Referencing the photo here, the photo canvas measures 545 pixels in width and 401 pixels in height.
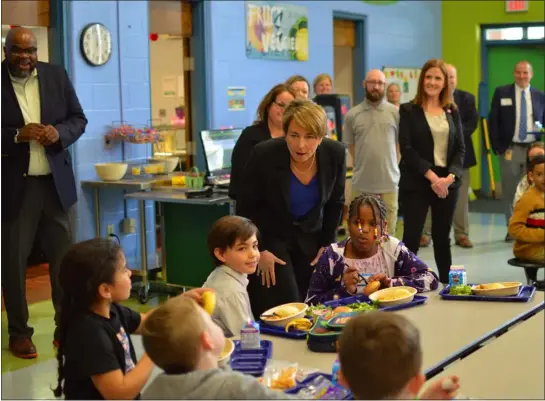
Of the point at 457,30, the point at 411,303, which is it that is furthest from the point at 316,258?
the point at 457,30

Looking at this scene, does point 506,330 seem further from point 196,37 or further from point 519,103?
point 519,103

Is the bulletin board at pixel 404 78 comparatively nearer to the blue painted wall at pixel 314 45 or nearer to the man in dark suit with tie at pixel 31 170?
the blue painted wall at pixel 314 45

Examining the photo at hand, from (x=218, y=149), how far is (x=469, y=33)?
6.55 metres

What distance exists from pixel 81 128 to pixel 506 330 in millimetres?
2819

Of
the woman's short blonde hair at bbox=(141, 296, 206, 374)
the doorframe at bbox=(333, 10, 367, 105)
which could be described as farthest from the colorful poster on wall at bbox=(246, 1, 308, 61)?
the woman's short blonde hair at bbox=(141, 296, 206, 374)

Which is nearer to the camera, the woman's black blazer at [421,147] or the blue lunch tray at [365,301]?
the blue lunch tray at [365,301]

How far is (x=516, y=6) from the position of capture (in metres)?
11.8

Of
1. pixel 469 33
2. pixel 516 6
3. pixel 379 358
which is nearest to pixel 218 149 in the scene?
pixel 379 358

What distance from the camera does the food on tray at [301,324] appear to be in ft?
9.69

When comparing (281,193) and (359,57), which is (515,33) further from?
(281,193)

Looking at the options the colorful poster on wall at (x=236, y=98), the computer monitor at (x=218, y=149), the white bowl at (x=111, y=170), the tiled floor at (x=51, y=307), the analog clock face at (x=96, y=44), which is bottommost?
the tiled floor at (x=51, y=307)

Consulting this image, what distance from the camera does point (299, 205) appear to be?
390cm

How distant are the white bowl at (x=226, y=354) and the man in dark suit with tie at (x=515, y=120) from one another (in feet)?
21.0

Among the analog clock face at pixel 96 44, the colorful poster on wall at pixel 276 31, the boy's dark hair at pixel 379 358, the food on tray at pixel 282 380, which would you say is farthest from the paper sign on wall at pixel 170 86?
the boy's dark hair at pixel 379 358
